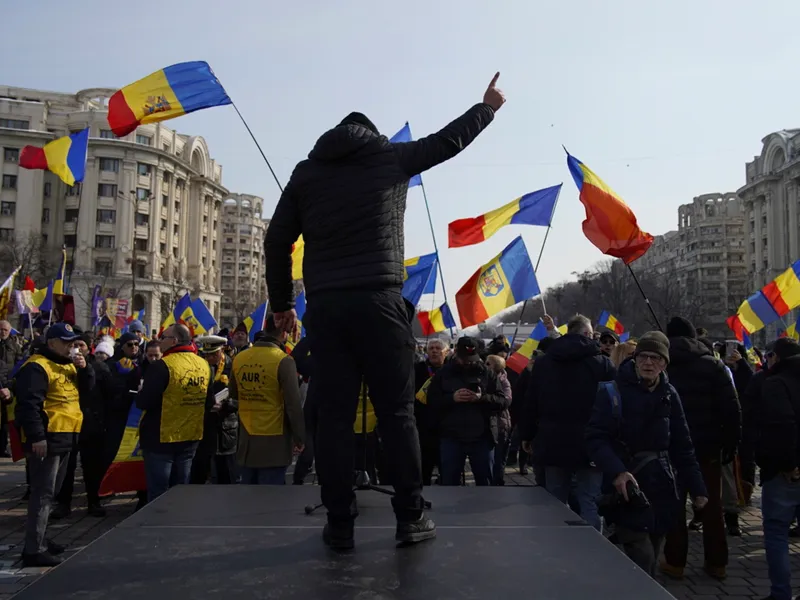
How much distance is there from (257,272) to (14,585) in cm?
13305

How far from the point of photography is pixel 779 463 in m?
5.30

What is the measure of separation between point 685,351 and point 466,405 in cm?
240

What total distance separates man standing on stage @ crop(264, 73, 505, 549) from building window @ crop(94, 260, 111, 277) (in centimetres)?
7916

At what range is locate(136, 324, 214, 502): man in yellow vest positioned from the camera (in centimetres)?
695

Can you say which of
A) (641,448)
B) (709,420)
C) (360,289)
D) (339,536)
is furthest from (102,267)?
(339,536)

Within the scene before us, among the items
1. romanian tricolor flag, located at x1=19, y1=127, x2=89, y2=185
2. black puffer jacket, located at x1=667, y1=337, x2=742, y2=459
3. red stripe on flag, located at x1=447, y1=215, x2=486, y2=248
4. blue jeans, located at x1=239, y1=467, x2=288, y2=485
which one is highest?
romanian tricolor flag, located at x1=19, y1=127, x2=89, y2=185

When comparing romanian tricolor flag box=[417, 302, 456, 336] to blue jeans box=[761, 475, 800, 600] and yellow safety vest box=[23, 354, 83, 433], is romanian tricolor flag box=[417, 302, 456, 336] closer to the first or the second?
yellow safety vest box=[23, 354, 83, 433]

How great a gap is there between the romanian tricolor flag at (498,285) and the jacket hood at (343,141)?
9.74 metres

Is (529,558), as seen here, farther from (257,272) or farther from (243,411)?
(257,272)

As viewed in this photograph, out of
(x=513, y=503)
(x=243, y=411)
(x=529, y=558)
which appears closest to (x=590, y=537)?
A: (x=529, y=558)

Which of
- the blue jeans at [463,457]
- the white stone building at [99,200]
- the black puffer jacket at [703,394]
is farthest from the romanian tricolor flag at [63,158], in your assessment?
the white stone building at [99,200]

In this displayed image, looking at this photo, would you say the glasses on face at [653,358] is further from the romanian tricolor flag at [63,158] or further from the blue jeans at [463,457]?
the romanian tricolor flag at [63,158]

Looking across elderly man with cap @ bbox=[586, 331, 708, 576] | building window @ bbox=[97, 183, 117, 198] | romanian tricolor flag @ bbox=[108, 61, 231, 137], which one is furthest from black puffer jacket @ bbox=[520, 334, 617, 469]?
building window @ bbox=[97, 183, 117, 198]

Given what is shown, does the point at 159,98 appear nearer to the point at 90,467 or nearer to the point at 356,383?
the point at 90,467
